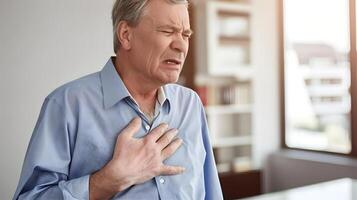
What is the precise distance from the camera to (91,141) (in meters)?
1.18

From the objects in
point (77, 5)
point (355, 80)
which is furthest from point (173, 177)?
point (355, 80)

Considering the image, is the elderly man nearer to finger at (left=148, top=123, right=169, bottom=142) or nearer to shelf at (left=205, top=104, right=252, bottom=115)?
finger at (left=148, top=123, right=169, bottom=142)

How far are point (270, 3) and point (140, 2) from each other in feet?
14.0

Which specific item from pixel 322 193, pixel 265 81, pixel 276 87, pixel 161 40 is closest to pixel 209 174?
pixel 161 40

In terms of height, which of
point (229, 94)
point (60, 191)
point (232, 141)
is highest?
point (60, 191)

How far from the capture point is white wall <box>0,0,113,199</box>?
2193mm

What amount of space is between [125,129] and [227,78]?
13.1ft

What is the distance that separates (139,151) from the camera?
1.17m

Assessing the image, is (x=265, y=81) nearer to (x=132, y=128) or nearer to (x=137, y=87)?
(x=137, y=87)

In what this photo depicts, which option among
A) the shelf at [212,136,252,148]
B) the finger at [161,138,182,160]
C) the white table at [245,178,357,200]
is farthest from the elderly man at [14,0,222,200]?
the shelf at [212,136,252,148]

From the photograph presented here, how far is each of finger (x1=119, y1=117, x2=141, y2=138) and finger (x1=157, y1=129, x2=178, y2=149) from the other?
74 millimetres

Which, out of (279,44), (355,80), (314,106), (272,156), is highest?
(279,44)

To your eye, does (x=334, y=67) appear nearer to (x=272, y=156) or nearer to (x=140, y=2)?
(x=272, y=156)

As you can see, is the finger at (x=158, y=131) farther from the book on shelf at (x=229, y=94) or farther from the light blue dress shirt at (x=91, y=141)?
the book on shelf at (x=229, y=94)
